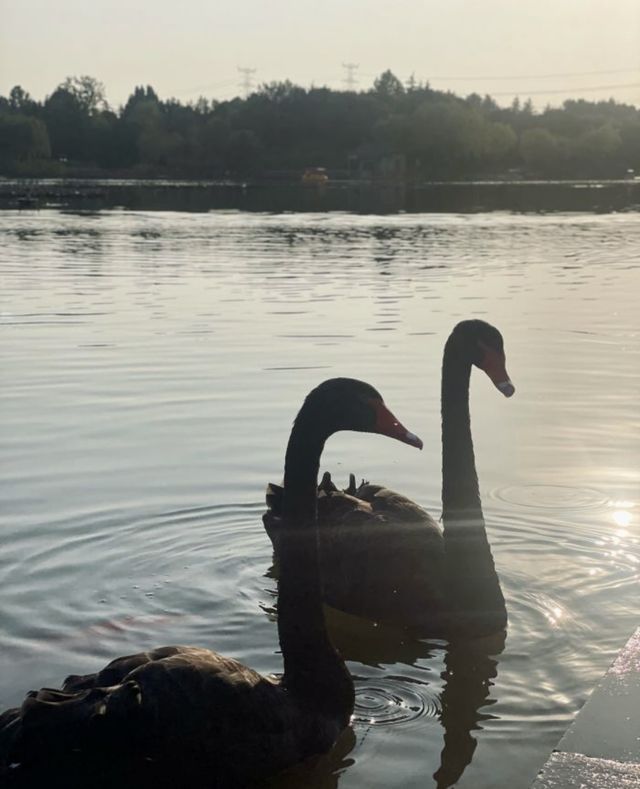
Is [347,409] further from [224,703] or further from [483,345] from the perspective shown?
[483,345]

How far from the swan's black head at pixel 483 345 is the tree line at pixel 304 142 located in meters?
104

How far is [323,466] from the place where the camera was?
823cm

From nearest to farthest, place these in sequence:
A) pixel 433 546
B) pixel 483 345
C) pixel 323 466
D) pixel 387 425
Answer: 1. pixel 387 425
2. pixel 433 546
3. pixel 483 345
4. pixel 323 466

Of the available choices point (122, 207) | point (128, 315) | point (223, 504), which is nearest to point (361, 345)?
point (128, 315)

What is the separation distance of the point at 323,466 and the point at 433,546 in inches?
104

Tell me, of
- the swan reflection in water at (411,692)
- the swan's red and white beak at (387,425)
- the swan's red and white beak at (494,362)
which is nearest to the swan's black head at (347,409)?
the swan's red and white beak at (387,425)

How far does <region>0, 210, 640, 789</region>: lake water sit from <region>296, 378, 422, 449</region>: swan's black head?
3.51 ft

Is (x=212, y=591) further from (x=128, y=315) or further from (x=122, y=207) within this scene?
(x=122, y=207)

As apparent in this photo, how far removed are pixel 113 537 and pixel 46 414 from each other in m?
3.17

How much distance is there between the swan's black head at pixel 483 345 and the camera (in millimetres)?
5820

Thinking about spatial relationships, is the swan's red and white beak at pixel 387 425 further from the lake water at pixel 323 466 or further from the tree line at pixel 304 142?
the tree line at pixel 304 142

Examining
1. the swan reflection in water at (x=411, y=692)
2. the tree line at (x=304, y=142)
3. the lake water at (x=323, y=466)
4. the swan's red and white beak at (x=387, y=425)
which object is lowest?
the swan reflection in water at (x=411, y=692)

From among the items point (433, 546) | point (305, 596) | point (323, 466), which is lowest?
point (323, 466)

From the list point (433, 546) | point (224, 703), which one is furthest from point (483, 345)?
point (224, 703)
